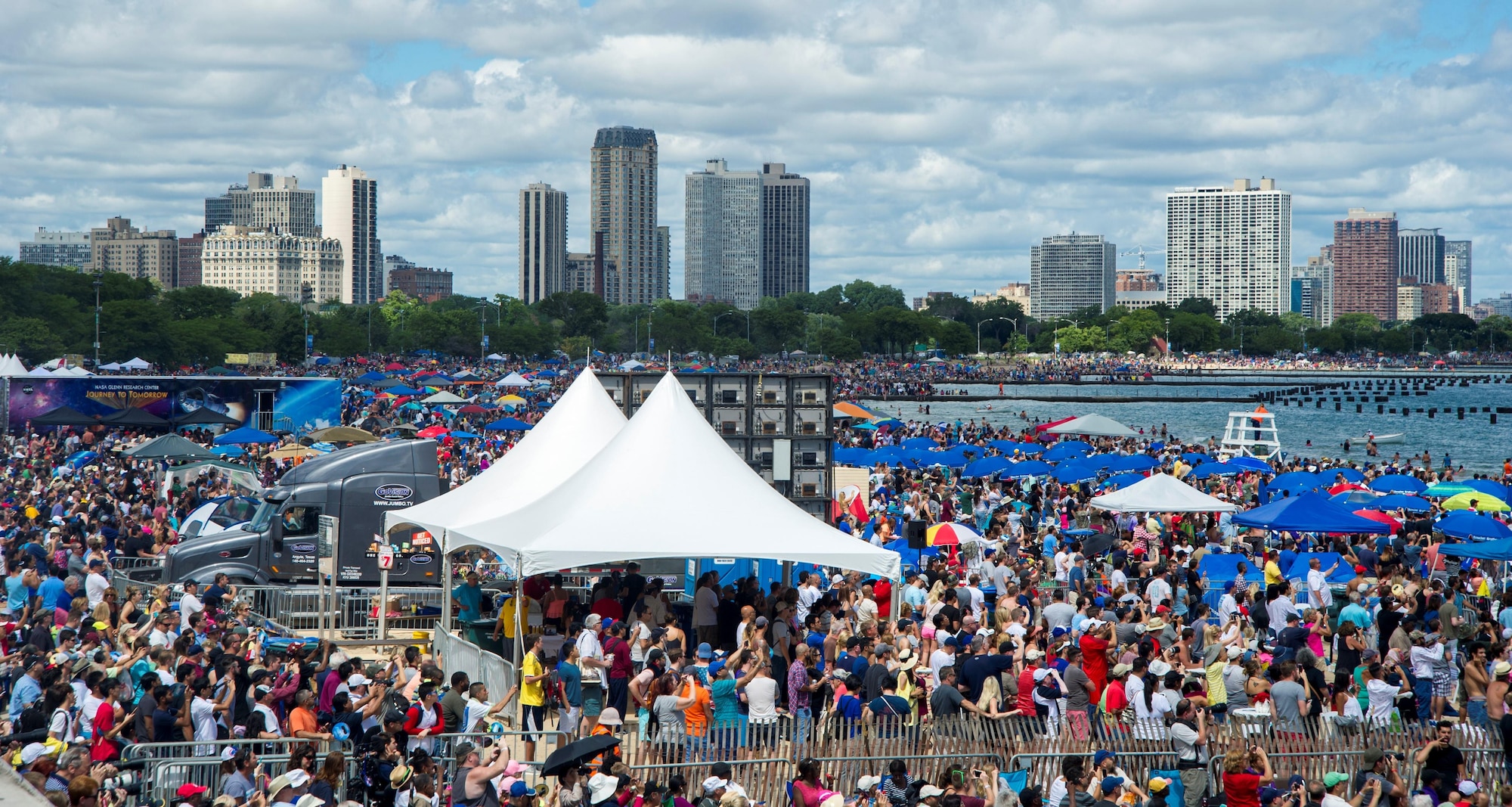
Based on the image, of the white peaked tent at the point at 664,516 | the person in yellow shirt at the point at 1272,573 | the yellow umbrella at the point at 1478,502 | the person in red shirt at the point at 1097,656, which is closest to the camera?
the person in red shirt at the point at 1097,656

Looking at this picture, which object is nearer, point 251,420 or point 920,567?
point 920,567

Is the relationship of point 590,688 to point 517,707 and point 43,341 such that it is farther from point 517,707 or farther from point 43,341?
point 43,341

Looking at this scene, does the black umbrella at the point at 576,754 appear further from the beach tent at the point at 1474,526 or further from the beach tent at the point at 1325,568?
the beach tent at the point at 1474,526

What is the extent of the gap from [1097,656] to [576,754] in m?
5.71

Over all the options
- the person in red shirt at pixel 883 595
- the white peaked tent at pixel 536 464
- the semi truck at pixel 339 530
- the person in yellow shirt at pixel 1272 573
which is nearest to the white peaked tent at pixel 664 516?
the white peaked tent at pixel 536 464

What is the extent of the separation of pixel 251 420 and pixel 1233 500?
28024 mm

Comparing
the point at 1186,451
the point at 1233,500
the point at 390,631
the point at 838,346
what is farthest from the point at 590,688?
the point at 838,346

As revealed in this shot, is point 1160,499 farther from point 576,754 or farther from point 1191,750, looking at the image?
point 576,754

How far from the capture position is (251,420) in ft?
137

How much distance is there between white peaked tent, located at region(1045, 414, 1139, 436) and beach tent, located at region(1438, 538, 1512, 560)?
22.0 meters

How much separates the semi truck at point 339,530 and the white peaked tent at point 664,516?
4514 mm

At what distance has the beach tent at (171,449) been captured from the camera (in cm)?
3077

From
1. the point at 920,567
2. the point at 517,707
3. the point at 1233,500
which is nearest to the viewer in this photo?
the point at 517,707

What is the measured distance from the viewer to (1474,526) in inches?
790
